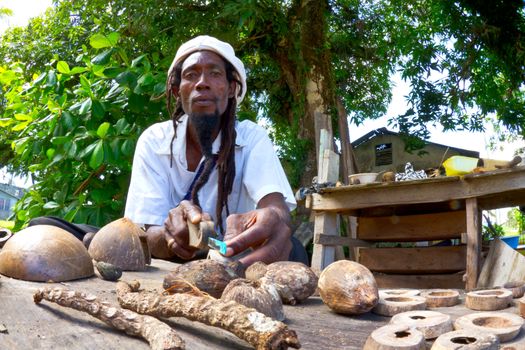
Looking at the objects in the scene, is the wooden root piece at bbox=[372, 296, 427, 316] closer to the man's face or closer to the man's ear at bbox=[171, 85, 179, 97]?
the man's face

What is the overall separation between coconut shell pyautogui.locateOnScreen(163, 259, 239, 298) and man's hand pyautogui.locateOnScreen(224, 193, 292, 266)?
399 millimetres

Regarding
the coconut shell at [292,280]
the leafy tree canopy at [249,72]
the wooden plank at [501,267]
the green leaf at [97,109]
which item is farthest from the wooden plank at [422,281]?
the coconut shell at [292,280]

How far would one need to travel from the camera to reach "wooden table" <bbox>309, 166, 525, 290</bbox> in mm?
3414

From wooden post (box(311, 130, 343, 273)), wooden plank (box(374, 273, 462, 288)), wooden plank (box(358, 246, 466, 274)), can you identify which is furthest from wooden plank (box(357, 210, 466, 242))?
wooden post (box(311, 130, 343, 273))

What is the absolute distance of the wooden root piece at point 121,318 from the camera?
103cm

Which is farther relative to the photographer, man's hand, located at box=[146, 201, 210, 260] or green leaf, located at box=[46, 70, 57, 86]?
green leaf, located at box=[46, 70, 57, 86]

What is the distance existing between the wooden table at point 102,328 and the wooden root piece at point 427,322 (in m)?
0.10

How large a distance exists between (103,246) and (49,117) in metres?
2.77

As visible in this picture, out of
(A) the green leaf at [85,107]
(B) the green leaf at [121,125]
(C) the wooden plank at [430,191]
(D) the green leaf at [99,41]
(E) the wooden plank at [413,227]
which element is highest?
(D) the green leaf at [99,41]

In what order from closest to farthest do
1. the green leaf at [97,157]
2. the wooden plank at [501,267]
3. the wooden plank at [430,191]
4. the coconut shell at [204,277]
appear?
the coconut shell at [204,277] < the wooden plank at [501,267] < the wooden plank at [430,191] < the green leaf at [97,157]

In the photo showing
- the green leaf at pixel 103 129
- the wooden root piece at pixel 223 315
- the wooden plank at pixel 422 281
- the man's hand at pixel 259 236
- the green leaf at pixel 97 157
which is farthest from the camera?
the wooden plank at pixel 422 281

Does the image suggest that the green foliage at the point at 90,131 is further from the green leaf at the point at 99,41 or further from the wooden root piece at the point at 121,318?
the wooden root piece at the point at 121,318

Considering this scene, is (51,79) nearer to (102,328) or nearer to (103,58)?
(103,58)

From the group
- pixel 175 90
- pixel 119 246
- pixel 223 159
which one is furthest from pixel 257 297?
pixel 175 90
